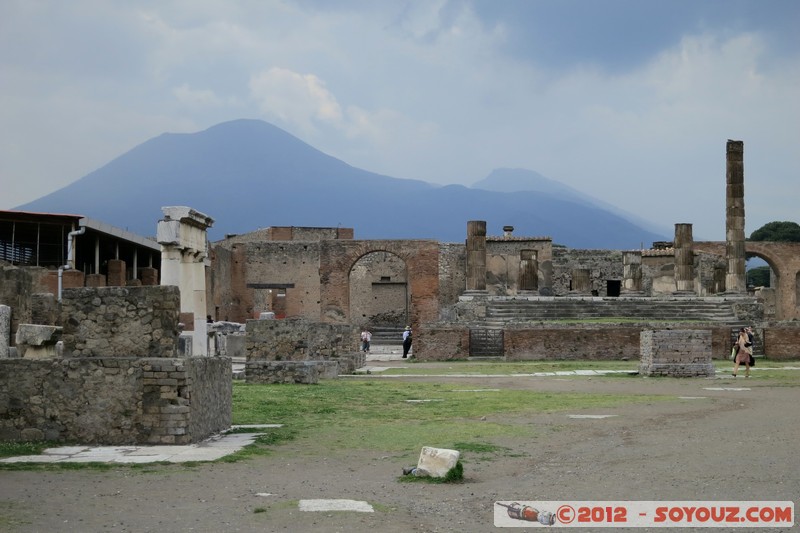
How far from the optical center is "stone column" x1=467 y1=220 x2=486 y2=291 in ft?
141

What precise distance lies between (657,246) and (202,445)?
4986 centimetres

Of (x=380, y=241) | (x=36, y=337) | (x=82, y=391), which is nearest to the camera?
(x=82, y=391)

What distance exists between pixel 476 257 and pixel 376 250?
564cm

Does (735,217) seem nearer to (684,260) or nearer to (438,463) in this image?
(684,260)

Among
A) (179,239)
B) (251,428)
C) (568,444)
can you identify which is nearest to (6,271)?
(179,239)

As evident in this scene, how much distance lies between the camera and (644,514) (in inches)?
264

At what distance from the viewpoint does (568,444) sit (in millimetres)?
10258

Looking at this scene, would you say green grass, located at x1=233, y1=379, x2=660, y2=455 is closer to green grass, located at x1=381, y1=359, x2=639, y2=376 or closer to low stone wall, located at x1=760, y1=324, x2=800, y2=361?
green grass, located at x1=381, y1=359, x2=639, y2=376

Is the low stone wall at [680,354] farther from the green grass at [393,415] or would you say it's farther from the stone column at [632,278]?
A: the stone column at [632,278]

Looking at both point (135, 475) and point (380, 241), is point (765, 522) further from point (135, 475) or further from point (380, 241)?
point (380, 241)

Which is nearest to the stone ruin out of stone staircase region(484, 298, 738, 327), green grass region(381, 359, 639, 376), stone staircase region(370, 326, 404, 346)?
green grass region(381, 359, 639, 376)

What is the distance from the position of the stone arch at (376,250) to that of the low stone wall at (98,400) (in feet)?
120

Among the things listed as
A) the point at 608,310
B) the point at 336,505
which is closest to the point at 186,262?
the point at 336,505

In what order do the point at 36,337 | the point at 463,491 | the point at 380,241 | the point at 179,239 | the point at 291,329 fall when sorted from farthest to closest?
the point at 380,241 < the point at 291,329 < the point at 179,239 < the point at 36,337 < the point at 463,491
